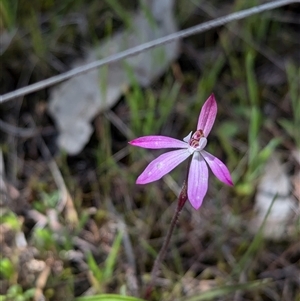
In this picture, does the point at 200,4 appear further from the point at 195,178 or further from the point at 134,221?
the point at 195,178

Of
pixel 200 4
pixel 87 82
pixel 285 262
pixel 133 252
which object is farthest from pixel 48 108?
pixel 285 262

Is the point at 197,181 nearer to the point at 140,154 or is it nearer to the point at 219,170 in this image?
the point at 219,170

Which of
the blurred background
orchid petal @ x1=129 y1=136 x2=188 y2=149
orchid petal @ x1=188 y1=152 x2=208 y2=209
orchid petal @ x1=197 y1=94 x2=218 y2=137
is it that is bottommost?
the blurred background

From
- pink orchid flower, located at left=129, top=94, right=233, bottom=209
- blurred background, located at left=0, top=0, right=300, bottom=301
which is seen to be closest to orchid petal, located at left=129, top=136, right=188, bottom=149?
pink orchid flower, located at left=129, top=94, right=233, bottom=209

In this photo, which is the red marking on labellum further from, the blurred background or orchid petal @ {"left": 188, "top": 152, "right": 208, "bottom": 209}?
the blurred background

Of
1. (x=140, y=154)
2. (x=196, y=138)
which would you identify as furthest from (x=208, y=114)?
(x=140, y=154)

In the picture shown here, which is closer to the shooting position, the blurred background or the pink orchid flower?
the pink orchid flower
